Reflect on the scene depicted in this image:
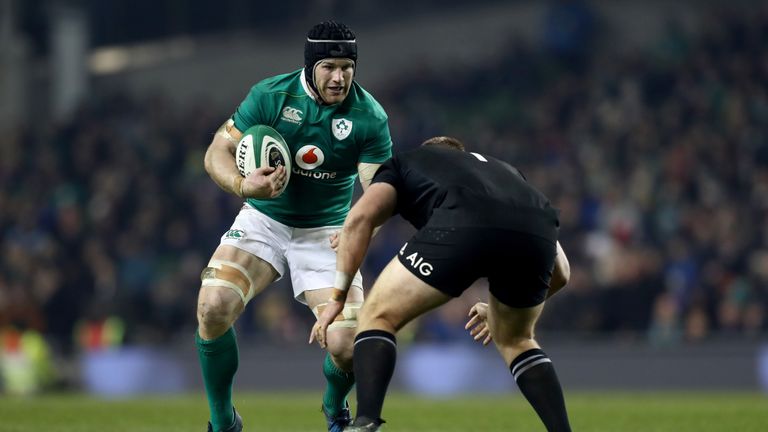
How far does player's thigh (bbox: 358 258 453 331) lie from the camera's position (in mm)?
6297

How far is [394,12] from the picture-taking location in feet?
87.9

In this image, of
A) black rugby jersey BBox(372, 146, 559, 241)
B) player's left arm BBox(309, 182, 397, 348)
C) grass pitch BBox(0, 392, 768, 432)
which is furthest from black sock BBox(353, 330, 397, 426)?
grass pitch BBox(0, 392, 768, 432)

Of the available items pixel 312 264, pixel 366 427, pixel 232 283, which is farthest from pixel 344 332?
pixel 366 427

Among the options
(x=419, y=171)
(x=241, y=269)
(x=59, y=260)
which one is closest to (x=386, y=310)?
(x=419, y=171)

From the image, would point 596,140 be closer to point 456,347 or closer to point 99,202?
point 456,347

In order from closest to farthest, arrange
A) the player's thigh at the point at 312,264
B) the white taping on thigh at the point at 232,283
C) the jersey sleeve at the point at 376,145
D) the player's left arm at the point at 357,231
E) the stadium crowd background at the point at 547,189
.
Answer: the player's left arm at the point at 357,231, the white taping on thigh at the point at 232,283, the jersey sleeve at the point at 376,145, the player's thigh at the point at 312,264, the stadium crowd background at the point at 547,189

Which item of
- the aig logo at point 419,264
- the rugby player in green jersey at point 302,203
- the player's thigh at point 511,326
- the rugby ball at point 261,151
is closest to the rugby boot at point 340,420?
the rugby player in green jersey at point 302,203

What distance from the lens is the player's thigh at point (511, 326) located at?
21.7ft

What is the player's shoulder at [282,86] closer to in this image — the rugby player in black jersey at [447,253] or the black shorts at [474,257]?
the rugby player in black jersey at [447,253]

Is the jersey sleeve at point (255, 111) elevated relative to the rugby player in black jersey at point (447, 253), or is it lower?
elevated

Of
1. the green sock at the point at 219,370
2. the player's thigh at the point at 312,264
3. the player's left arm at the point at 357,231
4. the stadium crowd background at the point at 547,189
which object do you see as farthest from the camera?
the stadium crowd background at the point at 547,189

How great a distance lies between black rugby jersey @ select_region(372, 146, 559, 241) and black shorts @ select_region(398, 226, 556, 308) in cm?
5

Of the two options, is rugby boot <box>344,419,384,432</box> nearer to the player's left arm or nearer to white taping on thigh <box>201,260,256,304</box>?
the player's left arm

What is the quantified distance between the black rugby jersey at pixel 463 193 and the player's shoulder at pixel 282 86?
1547 mm
